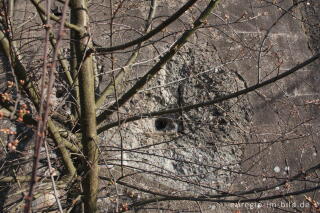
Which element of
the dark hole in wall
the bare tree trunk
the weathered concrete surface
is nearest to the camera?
the bare tree trunk

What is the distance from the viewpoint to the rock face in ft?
10.2

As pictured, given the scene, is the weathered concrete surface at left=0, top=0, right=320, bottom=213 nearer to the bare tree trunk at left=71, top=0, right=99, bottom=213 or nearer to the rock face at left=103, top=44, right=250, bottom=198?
the rock face at left=103, top=44, right=250, bottom=198

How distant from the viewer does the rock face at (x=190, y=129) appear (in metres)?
Result: 3.12

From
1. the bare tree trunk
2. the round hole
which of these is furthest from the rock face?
the bare tree trunk

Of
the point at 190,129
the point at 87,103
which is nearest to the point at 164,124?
the point at 190,129

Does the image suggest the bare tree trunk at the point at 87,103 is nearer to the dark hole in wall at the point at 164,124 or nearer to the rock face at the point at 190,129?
the rock face at the point at 190,129

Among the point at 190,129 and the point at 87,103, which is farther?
the point at 190,129

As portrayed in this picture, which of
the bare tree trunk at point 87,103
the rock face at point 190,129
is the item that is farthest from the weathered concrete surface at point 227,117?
the bare tree trunk at point 87,103

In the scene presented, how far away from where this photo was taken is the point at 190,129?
10.9 feet

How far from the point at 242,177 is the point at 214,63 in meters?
0.97

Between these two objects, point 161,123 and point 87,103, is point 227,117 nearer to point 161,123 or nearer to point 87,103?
point 161,123

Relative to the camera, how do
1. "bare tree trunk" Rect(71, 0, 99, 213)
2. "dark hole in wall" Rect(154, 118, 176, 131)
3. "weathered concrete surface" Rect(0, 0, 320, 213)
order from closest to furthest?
"bare tree trunk" Rect(71, 0, 99, 213)
"weathered concrete surface" Rect(0, 0, 320, 213)
"dark hole in wall" Rect(154, 118, 176, 131)

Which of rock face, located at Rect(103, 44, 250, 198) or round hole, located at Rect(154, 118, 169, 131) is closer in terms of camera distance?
rock face, located at Rect(103, 44, 250, 198)

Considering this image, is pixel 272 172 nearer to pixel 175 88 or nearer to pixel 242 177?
pixel 242 177
